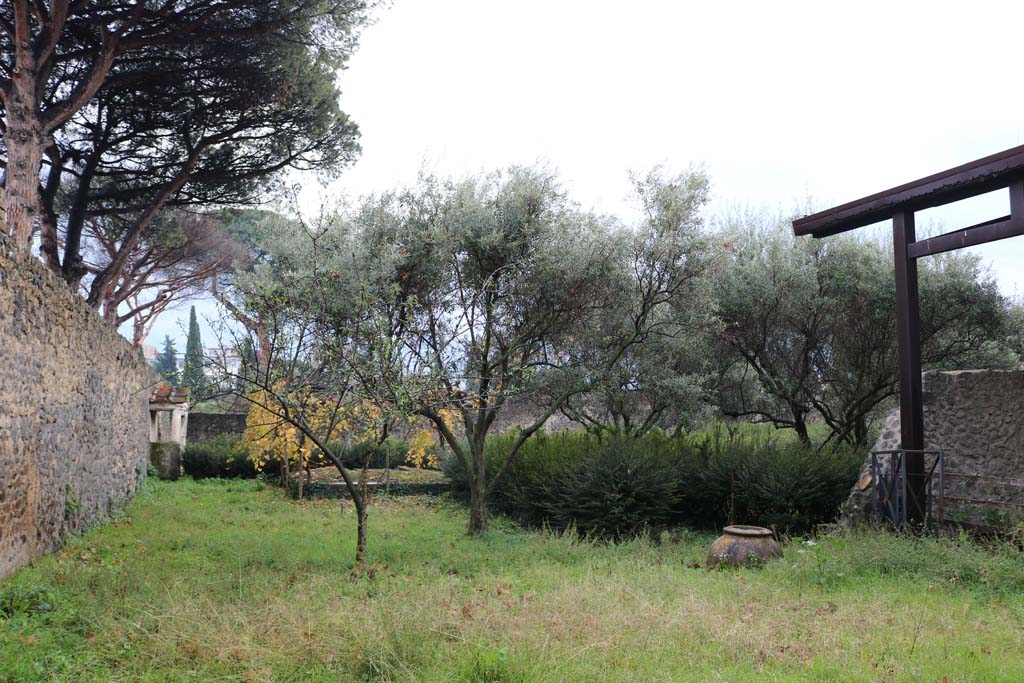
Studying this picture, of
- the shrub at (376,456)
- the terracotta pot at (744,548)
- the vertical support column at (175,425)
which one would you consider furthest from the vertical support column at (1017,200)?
the vertical support column at (175,425)

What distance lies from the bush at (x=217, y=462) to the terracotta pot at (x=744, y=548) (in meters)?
11.9

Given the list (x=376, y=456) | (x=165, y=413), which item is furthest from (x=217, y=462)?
(x=376, y=456)

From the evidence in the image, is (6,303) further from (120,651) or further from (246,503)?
(246,503)

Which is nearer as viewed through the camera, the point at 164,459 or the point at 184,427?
the point at 164,459

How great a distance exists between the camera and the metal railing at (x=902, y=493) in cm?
791

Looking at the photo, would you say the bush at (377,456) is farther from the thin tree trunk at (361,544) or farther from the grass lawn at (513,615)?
the thin tree trunk at (361,544)

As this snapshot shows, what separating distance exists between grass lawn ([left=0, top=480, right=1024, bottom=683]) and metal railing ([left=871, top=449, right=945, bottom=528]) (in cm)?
64

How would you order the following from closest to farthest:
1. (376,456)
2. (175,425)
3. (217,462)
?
(217,462), (376,456), (175,425)

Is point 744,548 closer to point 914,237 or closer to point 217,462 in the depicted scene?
point 914,237

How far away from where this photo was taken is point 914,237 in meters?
8.34

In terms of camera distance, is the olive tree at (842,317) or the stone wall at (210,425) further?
the stone wall at (210,425)

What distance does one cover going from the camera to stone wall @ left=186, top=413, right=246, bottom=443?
22.2 meters

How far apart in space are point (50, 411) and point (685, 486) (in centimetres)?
828

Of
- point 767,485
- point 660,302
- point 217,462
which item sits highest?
point 660,302
